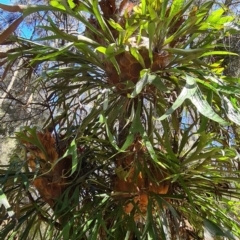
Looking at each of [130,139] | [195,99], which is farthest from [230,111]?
[130,139]

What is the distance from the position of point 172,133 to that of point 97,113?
325 millimetres

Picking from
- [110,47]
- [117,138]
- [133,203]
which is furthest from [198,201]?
[110,47]

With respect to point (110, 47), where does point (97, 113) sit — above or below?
below

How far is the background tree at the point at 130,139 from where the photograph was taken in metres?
1.23

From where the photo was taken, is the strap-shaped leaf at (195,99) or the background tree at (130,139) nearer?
the strap-shaped leaf at (195,99)

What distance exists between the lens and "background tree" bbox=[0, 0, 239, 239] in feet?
4.03

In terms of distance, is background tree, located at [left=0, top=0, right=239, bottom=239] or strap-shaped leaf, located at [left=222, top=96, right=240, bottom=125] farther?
background tree, located at [left=0, top=0, right=239, bottom=239]

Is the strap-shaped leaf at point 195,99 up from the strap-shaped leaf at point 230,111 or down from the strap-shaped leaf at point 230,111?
up

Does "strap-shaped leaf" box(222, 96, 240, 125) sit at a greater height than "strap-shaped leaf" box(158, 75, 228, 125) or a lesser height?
lesser

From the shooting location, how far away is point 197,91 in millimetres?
1116

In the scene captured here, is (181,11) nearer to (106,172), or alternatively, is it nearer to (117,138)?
(117,138)

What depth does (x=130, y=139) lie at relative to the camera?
1158 mm

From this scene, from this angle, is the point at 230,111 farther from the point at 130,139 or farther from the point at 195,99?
the point at 130,139

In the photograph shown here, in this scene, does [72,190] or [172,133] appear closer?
[72,190]
